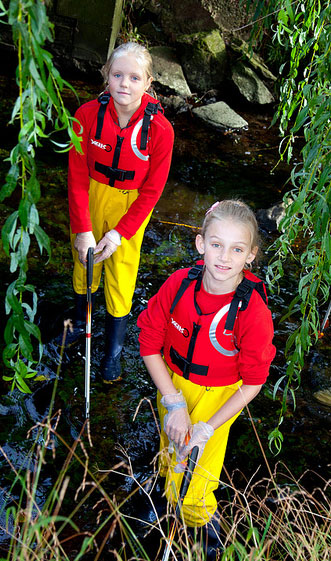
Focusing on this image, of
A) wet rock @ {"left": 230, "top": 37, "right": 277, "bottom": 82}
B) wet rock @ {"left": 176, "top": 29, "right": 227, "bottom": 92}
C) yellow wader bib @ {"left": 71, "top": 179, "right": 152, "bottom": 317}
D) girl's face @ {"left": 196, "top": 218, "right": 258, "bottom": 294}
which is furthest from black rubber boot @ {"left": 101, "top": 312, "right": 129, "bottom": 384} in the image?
wet rock @ {"left": 230, "top": 37, "right": 277, "bottom": 82}

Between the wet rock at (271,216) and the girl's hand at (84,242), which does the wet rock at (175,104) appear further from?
the girl's hand at (84,242)

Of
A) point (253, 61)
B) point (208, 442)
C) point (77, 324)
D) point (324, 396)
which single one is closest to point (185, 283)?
point (208, 442)

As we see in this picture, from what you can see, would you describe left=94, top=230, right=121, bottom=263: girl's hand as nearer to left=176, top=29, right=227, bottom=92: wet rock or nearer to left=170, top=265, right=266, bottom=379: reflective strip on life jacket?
left=170, top=265, right=266, bottom=379: reflective strip on life jacket

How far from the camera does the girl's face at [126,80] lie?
3094 mm

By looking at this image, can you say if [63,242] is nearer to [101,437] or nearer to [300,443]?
[101,437]

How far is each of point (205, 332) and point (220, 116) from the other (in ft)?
19.6

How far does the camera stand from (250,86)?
8.82 m

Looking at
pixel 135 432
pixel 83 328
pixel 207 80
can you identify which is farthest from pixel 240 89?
pixel 135 432

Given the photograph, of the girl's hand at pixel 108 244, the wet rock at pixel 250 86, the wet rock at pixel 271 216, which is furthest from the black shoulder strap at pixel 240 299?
the wet rock at pixel 250 86

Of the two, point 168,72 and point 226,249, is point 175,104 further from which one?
point 226,249

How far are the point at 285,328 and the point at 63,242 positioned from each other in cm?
190

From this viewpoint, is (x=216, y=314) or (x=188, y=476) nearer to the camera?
(x=188, y=476)

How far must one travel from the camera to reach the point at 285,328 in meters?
4.41

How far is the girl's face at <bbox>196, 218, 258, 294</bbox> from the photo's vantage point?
2.52m
